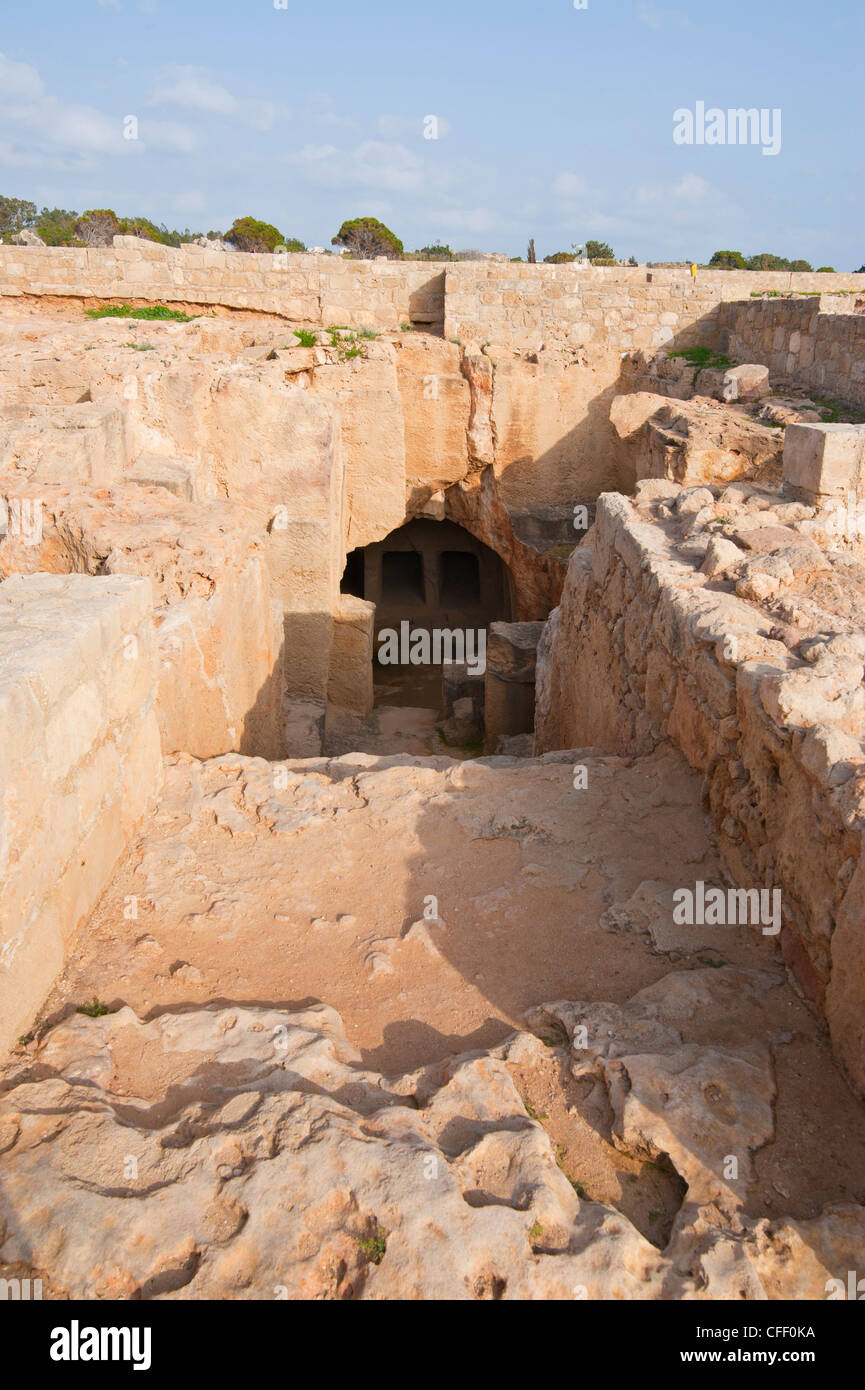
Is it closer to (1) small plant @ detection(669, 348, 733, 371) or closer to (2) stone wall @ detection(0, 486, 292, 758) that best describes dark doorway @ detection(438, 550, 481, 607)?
(1) small plant @ detection(669, 348, 733, 371)

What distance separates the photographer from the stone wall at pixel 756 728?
2.41 metres

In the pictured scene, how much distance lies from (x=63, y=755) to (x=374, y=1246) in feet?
5.03

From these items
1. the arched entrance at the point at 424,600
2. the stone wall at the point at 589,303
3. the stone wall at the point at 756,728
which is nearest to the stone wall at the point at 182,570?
the stone wall at the point at 756,728

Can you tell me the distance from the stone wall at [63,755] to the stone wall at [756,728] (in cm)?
208

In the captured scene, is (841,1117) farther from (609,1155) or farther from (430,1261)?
(430,1261)

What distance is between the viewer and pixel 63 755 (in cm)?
258

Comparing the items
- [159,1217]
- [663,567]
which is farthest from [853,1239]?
[663,567]

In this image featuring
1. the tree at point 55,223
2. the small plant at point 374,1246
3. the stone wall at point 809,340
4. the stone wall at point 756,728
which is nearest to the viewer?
the small plant at point 374,1246

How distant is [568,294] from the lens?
38.3ft

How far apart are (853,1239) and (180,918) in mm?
2001

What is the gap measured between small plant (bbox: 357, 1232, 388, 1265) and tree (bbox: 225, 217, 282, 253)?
2478 centimetres

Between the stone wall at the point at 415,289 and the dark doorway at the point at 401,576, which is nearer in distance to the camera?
the stone wall at the point at 415,289

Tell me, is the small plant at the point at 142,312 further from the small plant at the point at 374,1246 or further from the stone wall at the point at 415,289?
the small plant at the point at 374,1246

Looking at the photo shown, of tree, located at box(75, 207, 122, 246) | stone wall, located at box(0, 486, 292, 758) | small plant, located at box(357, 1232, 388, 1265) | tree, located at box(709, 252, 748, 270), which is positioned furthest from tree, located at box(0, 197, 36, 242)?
small plant, located at box(357, 1232, 388, 1265)
